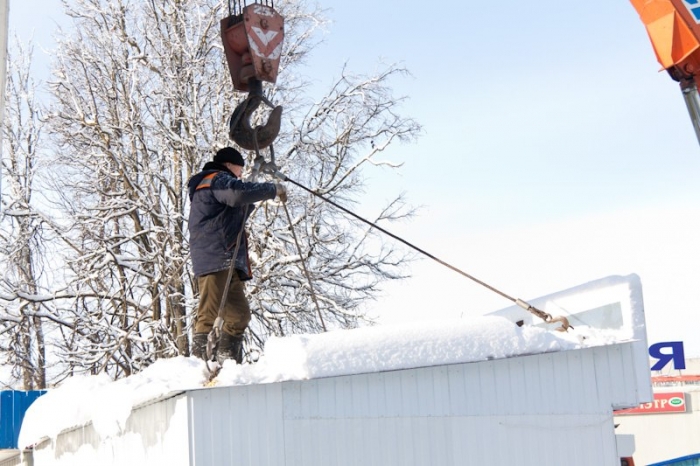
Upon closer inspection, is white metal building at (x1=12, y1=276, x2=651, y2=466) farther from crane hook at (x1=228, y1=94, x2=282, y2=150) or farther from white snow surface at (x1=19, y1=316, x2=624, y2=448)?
crane hook at (x1=228, y1=94, x2=282, y2=150)

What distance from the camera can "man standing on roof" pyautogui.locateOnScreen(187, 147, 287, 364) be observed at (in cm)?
561

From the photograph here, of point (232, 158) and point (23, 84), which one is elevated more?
point (23, 84)

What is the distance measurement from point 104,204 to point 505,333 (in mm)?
10803

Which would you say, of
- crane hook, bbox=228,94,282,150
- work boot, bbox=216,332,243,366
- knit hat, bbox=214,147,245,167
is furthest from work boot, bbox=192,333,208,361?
crane hook, bbox=228,94,282,150

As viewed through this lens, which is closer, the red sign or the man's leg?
the man's leg

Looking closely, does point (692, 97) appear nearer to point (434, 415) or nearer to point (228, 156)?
point (228, 156)

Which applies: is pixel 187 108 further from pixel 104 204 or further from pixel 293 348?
pixel 293 348

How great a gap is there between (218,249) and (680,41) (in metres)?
5.39

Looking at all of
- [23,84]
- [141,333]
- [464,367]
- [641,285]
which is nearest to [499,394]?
[464,367]

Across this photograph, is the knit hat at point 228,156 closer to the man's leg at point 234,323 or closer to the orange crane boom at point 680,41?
the man's leg at point 234,323

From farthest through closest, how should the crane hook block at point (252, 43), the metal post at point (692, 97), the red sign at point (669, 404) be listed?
the red sign at point (669, 404) → the metal post at point (692, 97) → the crane hook block at point (252, 43)

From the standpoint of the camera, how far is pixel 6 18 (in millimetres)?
5484

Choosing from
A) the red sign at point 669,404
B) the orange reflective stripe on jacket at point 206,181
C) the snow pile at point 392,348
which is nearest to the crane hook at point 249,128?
the orange reflective stripe on jacket at point 206,181

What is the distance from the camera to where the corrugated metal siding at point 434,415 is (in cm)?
443
